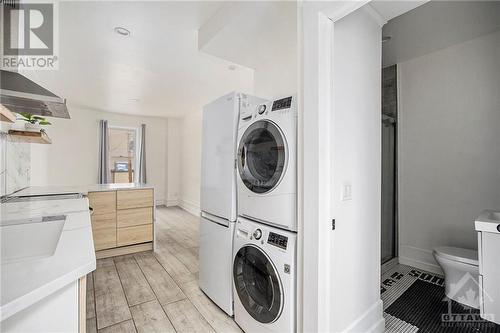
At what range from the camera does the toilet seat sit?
77.8 inches

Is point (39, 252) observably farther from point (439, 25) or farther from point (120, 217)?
point (439, 25)

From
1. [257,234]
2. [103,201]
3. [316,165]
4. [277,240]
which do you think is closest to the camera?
[316,165]

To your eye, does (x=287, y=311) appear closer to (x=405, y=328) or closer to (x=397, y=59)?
(x=405, y=328)

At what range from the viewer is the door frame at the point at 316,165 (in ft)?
4.19

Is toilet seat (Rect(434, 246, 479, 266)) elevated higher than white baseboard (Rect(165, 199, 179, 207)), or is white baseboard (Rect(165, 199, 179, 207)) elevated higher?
toilet seat (Rect(434, 246, 479, 266))

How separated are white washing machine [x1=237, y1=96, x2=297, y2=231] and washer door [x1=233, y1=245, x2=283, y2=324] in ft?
0.86

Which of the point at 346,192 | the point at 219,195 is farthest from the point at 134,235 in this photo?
the point at 346,192

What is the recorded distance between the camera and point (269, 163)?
1.60m

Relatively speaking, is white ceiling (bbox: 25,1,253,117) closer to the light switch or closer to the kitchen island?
the kitchen island

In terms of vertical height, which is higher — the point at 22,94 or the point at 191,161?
the point at 22,94

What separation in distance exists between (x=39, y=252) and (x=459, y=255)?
3.06 meters

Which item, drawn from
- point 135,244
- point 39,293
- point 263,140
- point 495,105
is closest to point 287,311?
point 263,140

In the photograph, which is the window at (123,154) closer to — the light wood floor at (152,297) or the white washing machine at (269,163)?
the light wood floor at (152,297)
